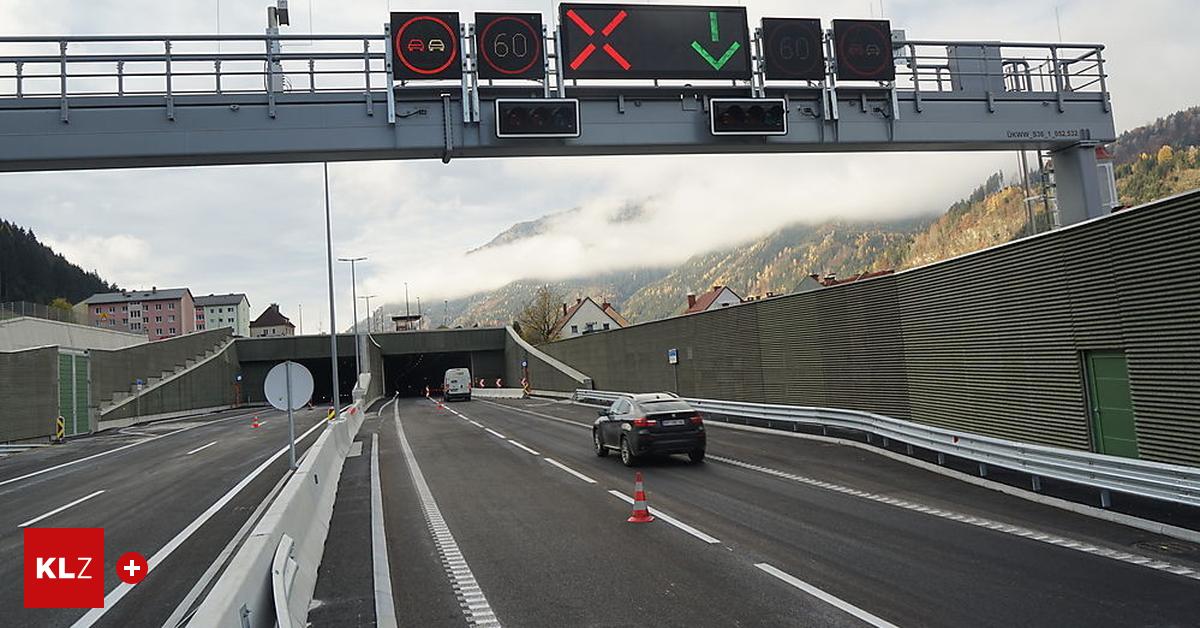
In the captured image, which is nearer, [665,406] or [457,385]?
[665,406]

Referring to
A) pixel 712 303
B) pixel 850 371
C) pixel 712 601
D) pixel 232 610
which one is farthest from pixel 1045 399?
pixel 712 303

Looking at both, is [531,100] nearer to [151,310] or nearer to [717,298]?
[717,298]

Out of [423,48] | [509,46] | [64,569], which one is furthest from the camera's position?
[509,46]

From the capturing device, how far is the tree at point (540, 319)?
109000 mm

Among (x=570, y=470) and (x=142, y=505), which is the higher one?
(x=142, y=505)

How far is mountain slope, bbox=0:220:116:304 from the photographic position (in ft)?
407

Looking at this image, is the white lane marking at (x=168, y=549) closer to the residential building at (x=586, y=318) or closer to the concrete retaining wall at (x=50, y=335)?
the concrete retaining wall at (x=50, y=335)

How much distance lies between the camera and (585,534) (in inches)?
408

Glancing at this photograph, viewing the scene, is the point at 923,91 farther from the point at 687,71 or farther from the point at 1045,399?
the point at 1045,399

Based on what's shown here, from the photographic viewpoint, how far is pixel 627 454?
17.5 metres

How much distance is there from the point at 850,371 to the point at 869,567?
49.3 ft

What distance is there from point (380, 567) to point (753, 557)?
13.6 feet

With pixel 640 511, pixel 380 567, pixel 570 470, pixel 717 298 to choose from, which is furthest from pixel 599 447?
pixel 717 298

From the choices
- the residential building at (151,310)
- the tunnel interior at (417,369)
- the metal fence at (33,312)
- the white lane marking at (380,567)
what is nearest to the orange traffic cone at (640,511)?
the white lane marking at (380,567)
